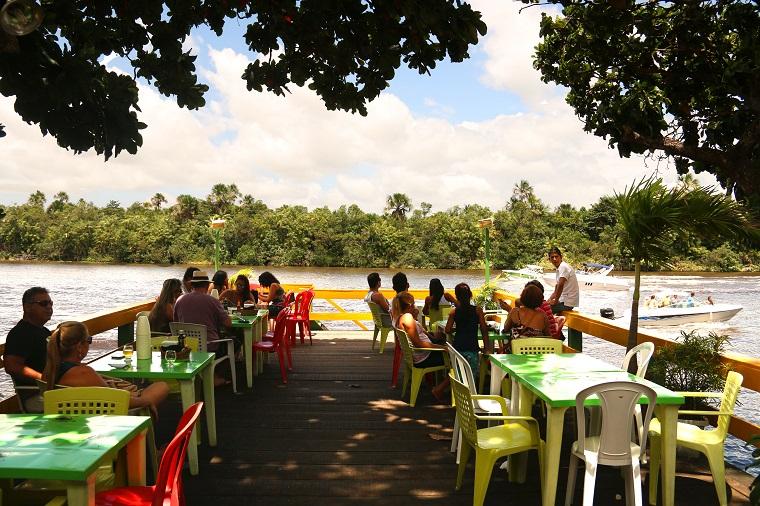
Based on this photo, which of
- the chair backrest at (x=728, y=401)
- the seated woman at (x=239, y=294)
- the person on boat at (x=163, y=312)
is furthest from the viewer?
the seated woman at (x=239, y=294)

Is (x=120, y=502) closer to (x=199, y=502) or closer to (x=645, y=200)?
(x=199, y=502)

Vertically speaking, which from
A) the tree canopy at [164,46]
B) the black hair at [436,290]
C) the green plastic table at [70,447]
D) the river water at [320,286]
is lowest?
the river water at [320,286]

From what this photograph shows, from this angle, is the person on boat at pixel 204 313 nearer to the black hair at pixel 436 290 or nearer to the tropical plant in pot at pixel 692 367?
the black hair at pixel 436 290

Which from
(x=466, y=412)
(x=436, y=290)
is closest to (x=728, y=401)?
(x=466, y=412)

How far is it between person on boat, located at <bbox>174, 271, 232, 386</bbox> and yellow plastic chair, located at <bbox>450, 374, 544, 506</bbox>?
2.83 metres

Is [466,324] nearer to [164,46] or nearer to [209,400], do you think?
[209,400]

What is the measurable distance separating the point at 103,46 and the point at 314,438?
313 cm

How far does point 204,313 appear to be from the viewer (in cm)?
566

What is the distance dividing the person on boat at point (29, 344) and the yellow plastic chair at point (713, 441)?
348 cm

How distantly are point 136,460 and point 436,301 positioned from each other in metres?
4.59

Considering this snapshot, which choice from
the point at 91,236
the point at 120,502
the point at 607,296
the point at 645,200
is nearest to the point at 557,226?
the point at 607,296

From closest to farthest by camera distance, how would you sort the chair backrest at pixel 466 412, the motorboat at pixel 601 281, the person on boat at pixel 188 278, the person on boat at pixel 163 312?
the chair backrest at pixel 466 412 < the person on boat at pixel 163 312 < the person on boat at pixel 188 278 < the motorboat at pixel 601 281

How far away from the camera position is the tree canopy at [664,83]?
7.97m

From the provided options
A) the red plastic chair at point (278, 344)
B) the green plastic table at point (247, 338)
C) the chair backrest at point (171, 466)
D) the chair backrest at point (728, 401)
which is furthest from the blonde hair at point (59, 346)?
the chair backrest at point (728, 401)
